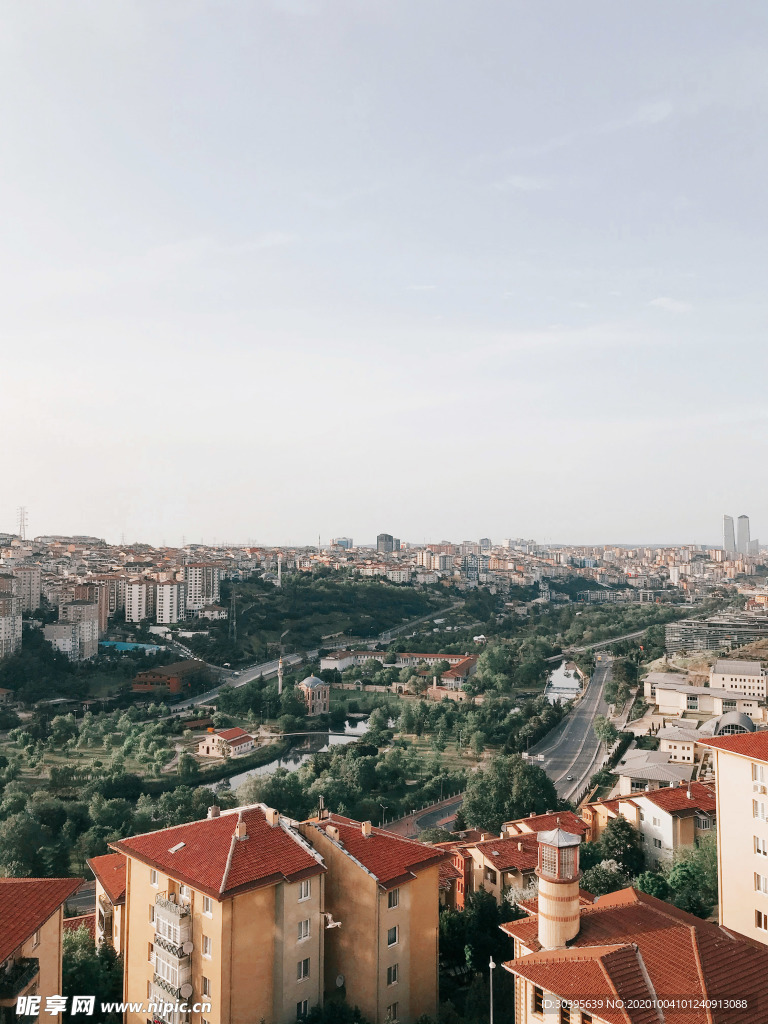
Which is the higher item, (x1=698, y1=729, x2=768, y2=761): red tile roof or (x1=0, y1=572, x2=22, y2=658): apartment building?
(x1=698, y1=729, x2=768, y2=761): red tile roof

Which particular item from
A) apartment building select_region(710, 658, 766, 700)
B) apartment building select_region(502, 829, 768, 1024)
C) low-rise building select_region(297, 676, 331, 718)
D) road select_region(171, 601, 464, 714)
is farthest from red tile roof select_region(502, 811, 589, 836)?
road select_region(171, 601, 464, 714)

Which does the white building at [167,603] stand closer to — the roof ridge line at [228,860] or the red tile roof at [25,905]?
the roof ridge line at [228,860]

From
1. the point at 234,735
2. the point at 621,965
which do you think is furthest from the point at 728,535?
the point at 621,965

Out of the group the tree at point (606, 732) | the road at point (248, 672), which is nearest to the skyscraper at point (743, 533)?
the road at point (248, 672)

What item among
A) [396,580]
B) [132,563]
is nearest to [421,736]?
[132,563]

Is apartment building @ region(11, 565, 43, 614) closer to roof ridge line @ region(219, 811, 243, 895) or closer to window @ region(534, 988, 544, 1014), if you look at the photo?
roof ridge line @ region(219, 811, 243, 895)
